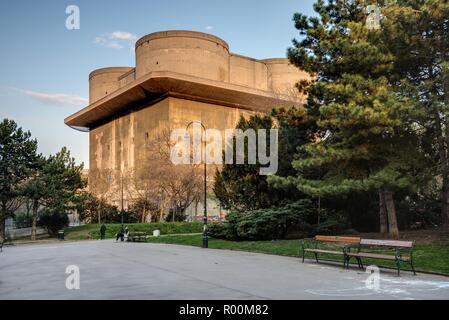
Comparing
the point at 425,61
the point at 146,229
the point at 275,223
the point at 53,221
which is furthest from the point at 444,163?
the point at 53,221

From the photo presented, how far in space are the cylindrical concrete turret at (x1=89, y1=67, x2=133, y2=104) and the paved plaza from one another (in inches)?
2728

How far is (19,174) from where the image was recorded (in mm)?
46312

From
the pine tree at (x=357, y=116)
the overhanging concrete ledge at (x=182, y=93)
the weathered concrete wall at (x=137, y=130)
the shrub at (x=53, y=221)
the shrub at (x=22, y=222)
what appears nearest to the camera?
the pine tree at (x=357, y=116)

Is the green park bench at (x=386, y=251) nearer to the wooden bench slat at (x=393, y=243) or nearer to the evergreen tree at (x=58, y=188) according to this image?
the wooden bench slat at (x=393, y=243)

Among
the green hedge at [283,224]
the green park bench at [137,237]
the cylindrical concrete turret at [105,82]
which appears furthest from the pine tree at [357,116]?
the cylindrical concrete turret at [105,82]

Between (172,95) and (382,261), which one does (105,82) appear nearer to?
(172,95)

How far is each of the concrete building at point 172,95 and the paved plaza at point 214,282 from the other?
42.5 m

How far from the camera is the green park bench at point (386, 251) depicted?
12.1 metres

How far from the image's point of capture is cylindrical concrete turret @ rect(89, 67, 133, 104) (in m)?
81.6

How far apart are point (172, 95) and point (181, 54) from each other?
739 centimetres

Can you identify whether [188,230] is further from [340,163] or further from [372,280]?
[372,280]

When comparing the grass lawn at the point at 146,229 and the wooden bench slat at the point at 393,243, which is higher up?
the wooden bench slat at the point at 393,243

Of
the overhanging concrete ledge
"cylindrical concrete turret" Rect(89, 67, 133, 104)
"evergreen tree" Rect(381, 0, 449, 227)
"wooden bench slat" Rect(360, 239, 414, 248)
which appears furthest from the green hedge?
"cylindrical concrete turret" Rect(89, 67, 133, 104)
